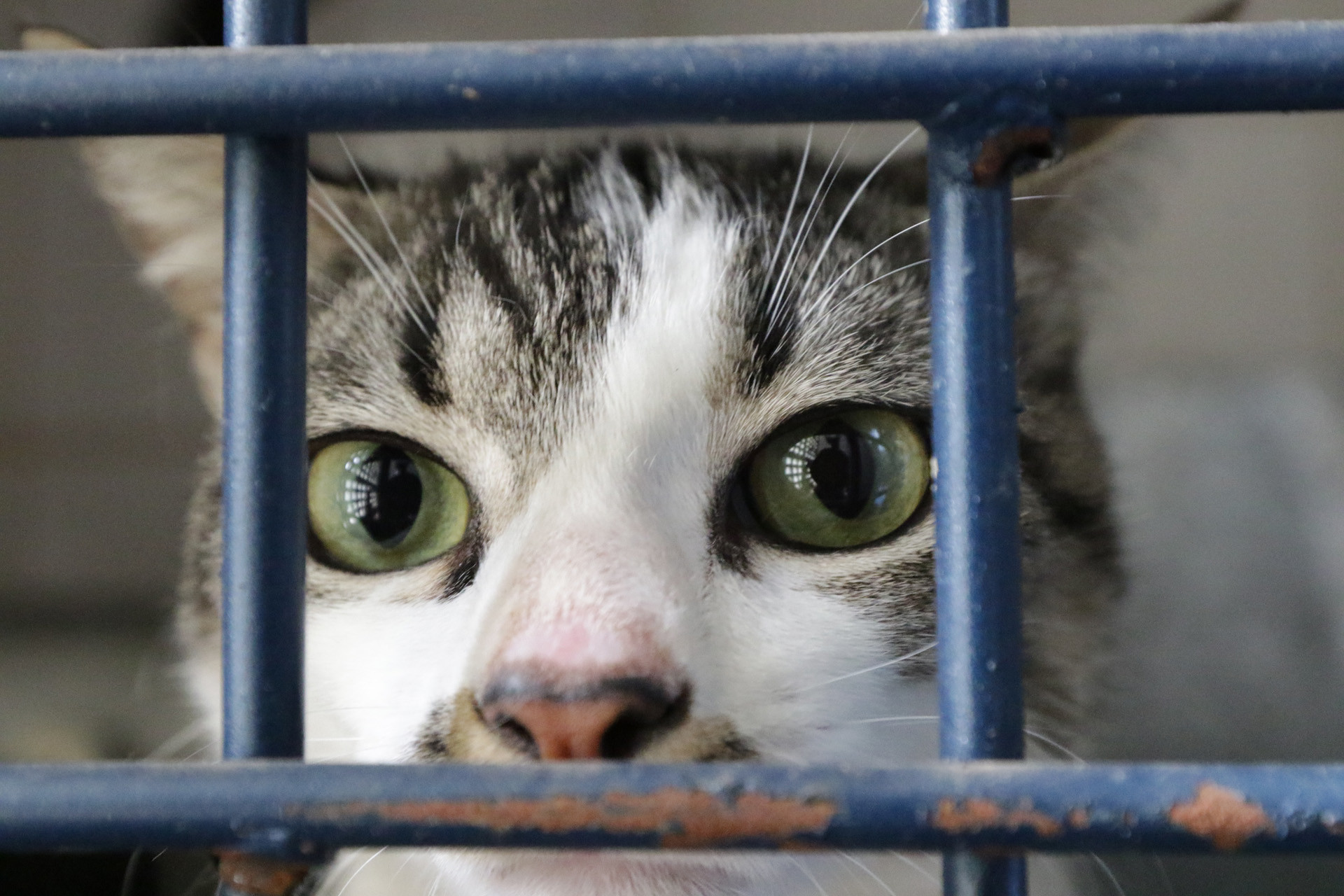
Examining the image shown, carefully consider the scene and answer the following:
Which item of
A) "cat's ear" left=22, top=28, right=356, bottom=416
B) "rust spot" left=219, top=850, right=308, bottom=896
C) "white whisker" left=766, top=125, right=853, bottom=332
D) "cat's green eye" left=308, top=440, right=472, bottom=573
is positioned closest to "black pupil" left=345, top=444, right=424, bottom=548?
"cat's green eye" left=308, top=440, right=472, bottom=573

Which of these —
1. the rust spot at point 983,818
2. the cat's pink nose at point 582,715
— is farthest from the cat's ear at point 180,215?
the rust spot at point 983,818

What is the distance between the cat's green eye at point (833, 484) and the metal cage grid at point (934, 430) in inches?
14.1

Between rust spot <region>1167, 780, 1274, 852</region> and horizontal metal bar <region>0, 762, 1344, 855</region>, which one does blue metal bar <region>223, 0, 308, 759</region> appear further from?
rust spot <region>1167, 780, 1274, 852</region>

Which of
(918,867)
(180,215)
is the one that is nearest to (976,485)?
(918,867)

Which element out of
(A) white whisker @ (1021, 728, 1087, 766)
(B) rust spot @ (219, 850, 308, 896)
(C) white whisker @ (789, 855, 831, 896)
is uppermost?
(B) rust spot @ (219, 850, 308, 896)

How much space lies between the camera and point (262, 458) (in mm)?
435

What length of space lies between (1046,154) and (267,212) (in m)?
0.32

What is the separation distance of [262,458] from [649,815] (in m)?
0.21

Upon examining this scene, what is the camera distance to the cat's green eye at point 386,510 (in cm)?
84

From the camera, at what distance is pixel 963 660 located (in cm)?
42

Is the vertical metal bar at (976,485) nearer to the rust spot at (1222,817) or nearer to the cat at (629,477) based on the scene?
the rust spot at (1222,817)

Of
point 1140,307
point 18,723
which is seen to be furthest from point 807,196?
point 18,723

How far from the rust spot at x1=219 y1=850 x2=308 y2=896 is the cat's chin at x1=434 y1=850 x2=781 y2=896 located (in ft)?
0.77

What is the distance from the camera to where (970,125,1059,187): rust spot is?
0.41 m
